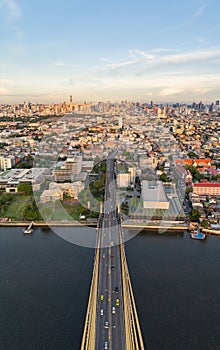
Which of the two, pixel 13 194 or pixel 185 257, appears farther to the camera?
pixel 13 194

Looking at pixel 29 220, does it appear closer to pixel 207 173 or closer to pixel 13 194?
pixel 13 194

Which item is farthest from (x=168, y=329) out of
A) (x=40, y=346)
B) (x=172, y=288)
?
(x=40, y=346)

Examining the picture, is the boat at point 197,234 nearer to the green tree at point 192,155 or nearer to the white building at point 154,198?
the white building at point 154,198

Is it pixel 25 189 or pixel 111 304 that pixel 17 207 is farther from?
pixel 111 304

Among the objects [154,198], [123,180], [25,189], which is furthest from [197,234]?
[25,189]

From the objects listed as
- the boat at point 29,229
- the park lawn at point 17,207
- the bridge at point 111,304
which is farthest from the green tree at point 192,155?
the boat at point 29,229
